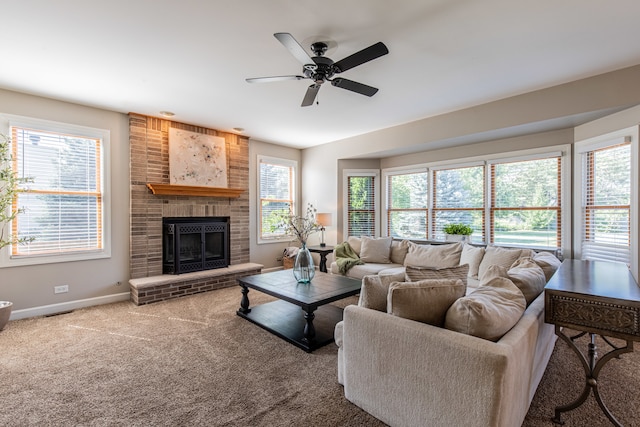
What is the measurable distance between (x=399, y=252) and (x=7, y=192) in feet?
16.8

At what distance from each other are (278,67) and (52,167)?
327 centimetres

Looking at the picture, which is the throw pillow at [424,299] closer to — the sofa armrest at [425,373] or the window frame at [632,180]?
the sofa armrest at [425,373]

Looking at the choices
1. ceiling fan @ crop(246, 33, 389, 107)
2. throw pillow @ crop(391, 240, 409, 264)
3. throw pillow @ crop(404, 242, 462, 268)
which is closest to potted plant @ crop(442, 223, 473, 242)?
throw pillow @ crop(404, 242, 462, 268)

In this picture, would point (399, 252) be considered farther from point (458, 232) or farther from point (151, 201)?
point (151, 201)

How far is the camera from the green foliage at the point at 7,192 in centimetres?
338

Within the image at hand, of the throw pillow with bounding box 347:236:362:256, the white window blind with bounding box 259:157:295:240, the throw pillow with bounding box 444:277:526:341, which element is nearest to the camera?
the throw pillow with bounding box 444:277:526:341

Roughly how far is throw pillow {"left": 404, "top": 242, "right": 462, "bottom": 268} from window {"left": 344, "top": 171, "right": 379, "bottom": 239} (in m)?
1.61

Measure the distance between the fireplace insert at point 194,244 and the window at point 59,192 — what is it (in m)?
0.81

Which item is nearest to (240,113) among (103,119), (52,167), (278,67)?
(278,67)

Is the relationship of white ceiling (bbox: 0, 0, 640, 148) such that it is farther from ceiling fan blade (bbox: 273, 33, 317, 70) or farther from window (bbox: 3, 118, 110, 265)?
window (bbox: 3, 118, 110, 265)

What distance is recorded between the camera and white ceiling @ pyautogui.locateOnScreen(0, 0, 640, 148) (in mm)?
2176

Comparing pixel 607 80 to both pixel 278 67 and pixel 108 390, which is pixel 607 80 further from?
pixel 108 390

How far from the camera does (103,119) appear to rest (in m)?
4.27

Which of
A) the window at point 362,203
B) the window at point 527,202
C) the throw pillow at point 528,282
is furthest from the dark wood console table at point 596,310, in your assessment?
the window at point 362,203
